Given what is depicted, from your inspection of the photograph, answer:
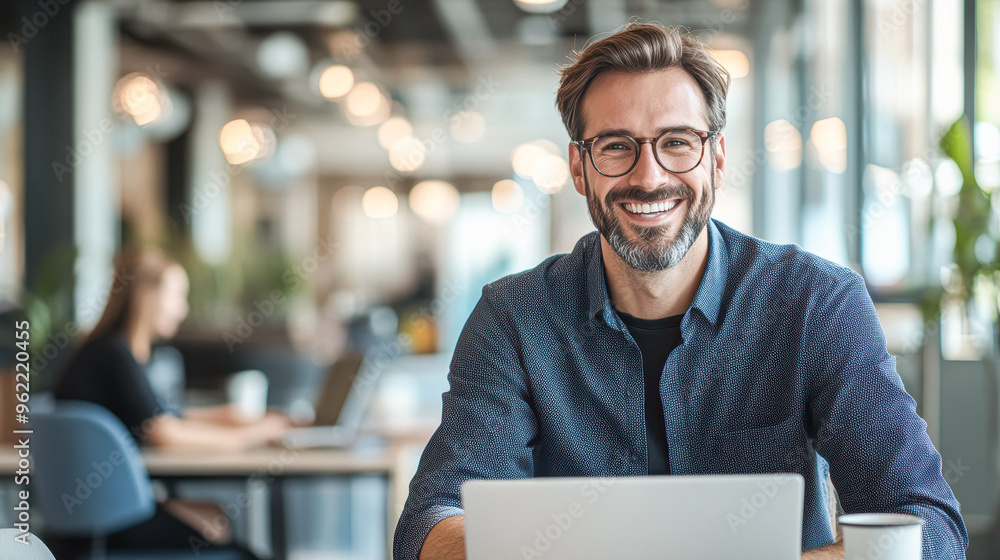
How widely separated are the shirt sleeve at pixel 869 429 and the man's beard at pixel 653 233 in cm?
23

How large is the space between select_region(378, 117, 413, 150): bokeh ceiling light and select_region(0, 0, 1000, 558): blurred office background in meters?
0.04

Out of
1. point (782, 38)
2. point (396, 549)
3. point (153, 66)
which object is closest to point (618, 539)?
point (396, 549)

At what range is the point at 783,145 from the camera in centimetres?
581

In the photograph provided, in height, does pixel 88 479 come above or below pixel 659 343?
below

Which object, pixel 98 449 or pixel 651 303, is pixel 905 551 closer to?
pixel 651 303

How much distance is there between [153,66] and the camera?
810 cm

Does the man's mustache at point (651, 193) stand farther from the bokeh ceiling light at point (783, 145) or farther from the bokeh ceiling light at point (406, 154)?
the bokeh ceiling light at point (406, 154)

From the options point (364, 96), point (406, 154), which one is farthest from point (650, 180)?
point (406, 154)

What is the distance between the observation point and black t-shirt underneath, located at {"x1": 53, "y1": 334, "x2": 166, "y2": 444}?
9.03ft

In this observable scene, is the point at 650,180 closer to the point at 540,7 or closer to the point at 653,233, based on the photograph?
the point at 653,233

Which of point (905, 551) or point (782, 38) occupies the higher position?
point (782, 38)

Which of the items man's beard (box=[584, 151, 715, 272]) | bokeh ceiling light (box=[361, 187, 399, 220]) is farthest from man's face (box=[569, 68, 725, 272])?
bokeh ceiling light (box=[361, 187, 399, 220])

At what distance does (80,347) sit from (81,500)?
2.02 ft

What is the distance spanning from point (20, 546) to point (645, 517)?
83 cm
